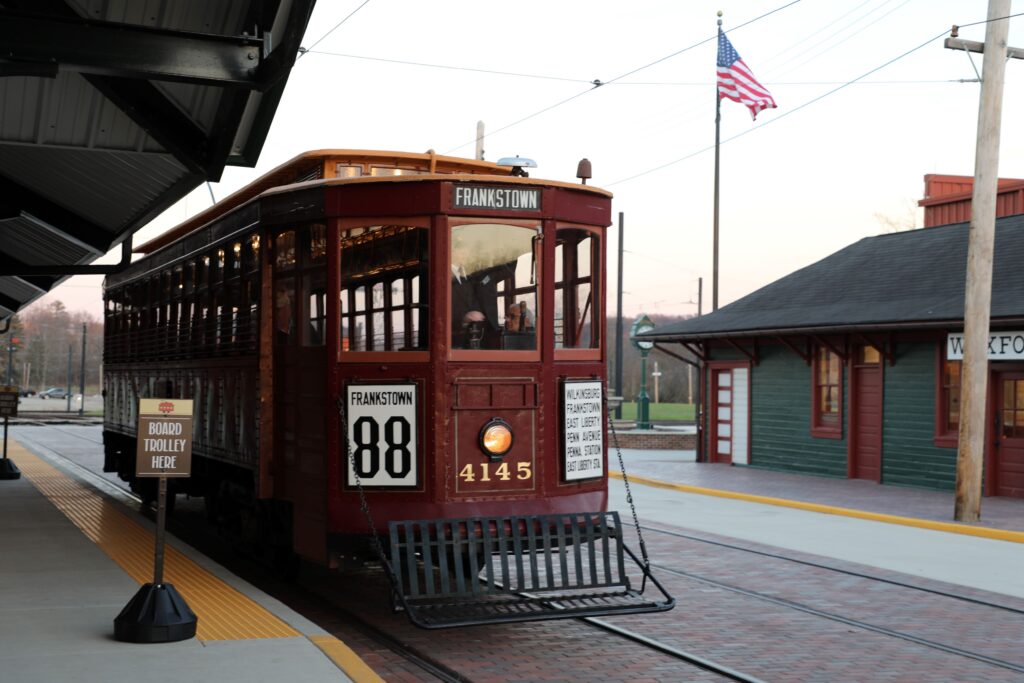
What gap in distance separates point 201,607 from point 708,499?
12.2 m

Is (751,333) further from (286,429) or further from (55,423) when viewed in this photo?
(55,423)

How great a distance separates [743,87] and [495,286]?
759 inches

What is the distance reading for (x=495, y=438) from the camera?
8578 millimetres

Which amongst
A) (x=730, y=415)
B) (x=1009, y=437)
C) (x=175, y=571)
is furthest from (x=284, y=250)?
(x=730, y=415)

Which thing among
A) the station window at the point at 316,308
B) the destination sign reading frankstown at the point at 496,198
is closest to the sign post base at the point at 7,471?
the station window at the point at 316,308

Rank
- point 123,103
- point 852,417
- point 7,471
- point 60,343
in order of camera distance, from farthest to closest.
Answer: point 60,343 < point 852,417 < point 7,471 < point 123,103

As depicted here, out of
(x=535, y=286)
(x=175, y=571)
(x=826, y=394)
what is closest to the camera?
(x=535, y=286)

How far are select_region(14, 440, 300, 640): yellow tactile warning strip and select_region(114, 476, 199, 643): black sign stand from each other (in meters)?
0.18

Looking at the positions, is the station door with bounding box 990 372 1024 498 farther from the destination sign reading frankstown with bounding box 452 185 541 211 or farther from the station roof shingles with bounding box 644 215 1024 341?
Result: the destination sign reading frankstown with bounding box 452 185 541 211

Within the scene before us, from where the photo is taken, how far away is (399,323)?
864 cm

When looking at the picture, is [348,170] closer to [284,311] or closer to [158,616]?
[284,311]

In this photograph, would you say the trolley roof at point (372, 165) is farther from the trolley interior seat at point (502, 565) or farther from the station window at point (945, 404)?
the station window at point (945, 404)

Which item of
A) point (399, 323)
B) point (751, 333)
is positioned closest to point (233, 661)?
point (399, 323)

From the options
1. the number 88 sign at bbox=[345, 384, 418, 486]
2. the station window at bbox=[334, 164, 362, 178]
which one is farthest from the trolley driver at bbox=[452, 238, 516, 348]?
the station window at bbox=[334, 164, 362, 178]
